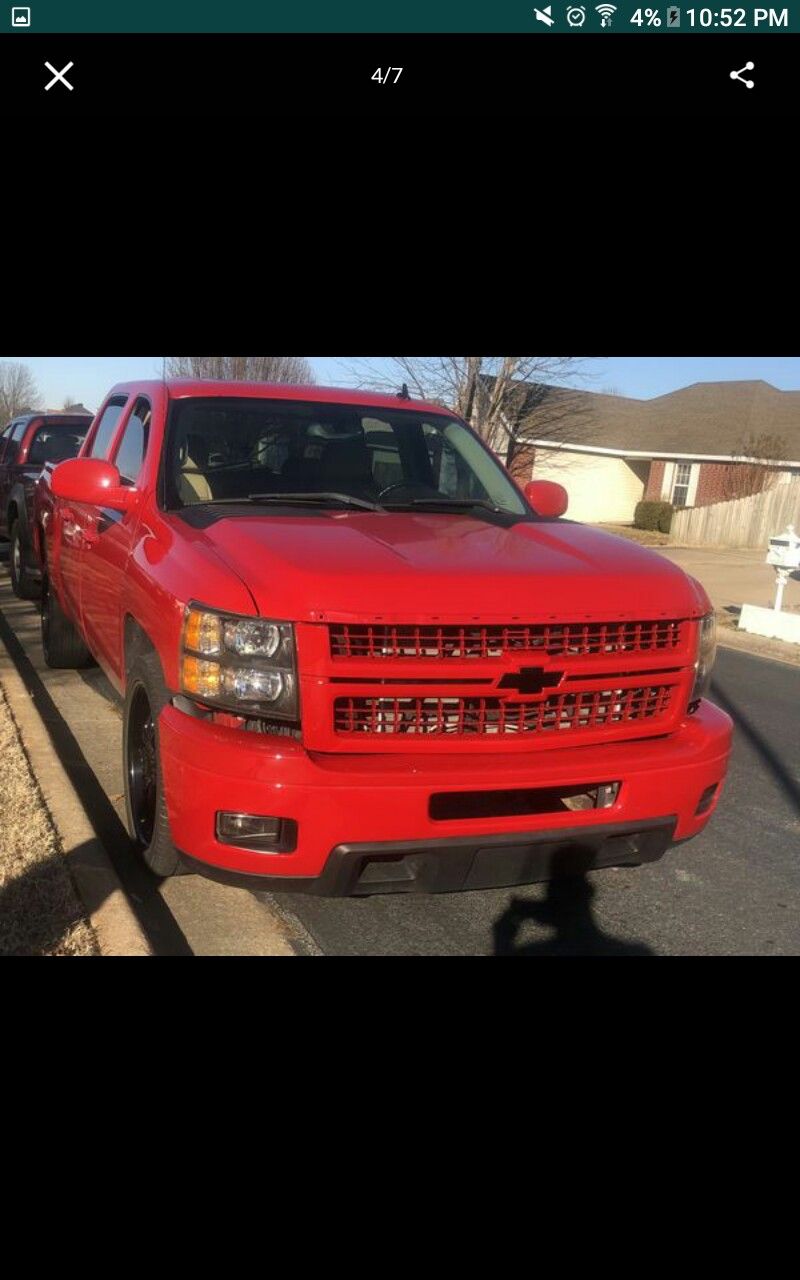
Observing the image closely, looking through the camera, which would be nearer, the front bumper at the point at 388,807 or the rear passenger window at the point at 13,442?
the front bumper at the point at 388,807

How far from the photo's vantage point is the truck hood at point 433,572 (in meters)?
2.98

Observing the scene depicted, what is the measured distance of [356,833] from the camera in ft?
9.66

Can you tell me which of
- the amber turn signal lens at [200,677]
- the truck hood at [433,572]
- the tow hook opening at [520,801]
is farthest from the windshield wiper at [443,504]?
the tow hook opening at [520,801]

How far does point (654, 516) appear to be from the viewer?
29.3m

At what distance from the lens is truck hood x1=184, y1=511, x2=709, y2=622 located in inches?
117

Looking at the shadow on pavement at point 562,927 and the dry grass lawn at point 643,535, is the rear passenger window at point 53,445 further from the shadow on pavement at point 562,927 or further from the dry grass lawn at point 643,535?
the dry grass lawn at point 643,535

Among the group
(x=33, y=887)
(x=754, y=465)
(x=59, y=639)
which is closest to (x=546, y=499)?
(x=33, y=887)

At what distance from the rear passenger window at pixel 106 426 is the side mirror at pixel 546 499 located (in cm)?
219

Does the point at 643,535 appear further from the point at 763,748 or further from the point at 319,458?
the point at 319,458

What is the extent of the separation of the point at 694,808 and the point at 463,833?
901mm

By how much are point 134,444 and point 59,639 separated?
94.9 inches

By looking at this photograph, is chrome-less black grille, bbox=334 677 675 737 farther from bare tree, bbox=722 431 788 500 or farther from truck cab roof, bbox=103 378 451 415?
bare tree, bbox=722 431 788 500

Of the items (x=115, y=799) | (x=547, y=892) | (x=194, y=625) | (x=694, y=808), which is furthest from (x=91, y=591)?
(x=694, y=808)
